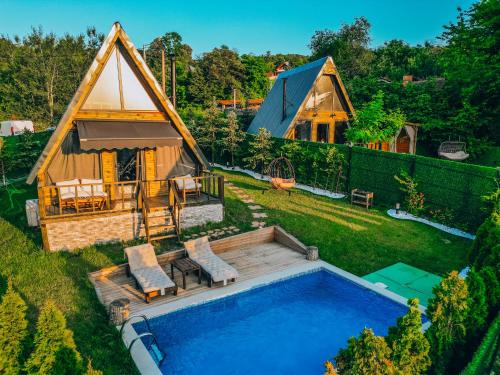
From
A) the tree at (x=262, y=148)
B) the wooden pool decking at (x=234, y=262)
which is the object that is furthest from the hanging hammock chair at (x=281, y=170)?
the wooden pool decking at (x=234, y=262)

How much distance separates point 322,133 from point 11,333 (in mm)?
25312

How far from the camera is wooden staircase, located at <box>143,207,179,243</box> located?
13070 mm

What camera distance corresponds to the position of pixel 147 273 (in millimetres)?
10414

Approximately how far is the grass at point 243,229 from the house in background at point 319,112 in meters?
8.95

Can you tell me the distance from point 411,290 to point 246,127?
90.3 ft

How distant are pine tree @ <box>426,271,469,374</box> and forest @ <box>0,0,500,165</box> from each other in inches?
820

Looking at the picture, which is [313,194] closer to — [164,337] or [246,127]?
[164,337]

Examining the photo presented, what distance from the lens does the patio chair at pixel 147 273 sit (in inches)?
382

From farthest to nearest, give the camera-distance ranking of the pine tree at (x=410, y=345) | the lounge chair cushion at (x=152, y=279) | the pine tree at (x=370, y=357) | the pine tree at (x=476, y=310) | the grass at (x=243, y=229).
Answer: the lounge chair cushion at (x=152, y=279)
the grass at (x=243, y=229)
the pine tree at (x=476, y=310)
the pine tree at (x=410, y=345)
the pine tree at (x=370, y=357)

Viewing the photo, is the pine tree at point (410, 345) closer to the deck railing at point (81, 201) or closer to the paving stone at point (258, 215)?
the deck railing at point (81, 201)

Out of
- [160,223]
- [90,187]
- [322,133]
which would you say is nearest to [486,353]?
[160,223]

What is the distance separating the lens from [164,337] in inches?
340

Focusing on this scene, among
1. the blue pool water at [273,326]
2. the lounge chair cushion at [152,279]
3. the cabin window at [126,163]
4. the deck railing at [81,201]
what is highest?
the cabin window at [126,163]

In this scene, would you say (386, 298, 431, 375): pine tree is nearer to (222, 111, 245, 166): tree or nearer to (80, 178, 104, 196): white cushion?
(80, 178, 104, 196): white cushion
